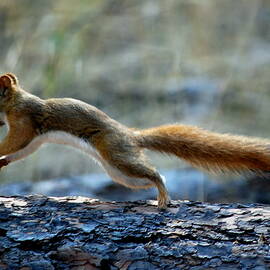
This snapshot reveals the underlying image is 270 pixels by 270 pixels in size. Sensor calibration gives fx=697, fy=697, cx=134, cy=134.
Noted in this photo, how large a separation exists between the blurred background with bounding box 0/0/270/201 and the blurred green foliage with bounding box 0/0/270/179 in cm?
1

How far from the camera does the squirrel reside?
3023 millimetres

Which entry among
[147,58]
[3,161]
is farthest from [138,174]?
[147,58]

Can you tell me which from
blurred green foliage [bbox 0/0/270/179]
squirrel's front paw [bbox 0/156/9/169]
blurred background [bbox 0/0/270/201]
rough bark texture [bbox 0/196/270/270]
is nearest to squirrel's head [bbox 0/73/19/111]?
squirrel's front paw [bbox 0/156/9/169]

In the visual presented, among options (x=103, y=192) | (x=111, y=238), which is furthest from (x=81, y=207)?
(x=103, y=192)

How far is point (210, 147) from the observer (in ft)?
10.1

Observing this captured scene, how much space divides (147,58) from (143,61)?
0.07m

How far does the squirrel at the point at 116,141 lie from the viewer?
9.92 ft

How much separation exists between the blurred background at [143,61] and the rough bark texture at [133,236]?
321cm

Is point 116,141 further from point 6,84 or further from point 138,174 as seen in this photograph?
point 6,84

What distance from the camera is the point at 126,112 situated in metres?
6.66

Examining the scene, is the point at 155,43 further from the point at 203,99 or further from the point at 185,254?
the point at 185,254

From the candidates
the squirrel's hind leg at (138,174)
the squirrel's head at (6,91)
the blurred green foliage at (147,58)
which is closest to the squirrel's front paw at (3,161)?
the squirrel's head at (6,91)

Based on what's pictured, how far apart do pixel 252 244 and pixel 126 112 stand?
163 inches

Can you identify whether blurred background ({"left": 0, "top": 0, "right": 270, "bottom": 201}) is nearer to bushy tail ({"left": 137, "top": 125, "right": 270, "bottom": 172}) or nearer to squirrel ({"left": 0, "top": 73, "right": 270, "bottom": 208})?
squirrel ({"left": 0, "top": 73, "right": 270, "bottom": 208})
